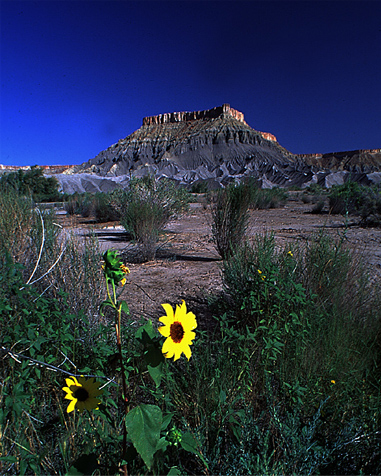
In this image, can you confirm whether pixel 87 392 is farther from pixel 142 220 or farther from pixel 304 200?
pixel 304 200

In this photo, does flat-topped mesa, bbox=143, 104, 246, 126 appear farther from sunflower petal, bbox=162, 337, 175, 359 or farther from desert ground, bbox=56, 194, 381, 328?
sunflower petal, bbox=162, 337, 175, 359

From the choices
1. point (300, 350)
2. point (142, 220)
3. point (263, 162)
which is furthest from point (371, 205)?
point (263, 162)

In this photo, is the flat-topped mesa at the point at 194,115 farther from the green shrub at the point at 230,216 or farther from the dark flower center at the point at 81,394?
the dark flower center at the point at 81,394

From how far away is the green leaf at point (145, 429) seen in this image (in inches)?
35.6

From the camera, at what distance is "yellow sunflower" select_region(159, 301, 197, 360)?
1050 mm

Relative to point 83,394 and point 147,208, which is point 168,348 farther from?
point 147,208

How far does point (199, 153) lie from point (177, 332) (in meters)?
72.3

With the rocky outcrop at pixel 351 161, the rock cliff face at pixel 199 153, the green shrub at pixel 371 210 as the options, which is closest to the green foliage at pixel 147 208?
the green shrub at pixel 371 210

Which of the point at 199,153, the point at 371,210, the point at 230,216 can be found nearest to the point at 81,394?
the point at 230,216

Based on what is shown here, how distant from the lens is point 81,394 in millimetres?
1142

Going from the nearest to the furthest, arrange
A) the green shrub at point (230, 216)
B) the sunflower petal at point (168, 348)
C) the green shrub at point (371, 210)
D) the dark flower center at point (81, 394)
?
the sunflower petal at point (168, 348) < the dark flower center at point (81, 394) < the green shrub at point (230, 216) < the green shrub at point (371, 210)

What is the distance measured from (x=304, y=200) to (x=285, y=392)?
68.8 ft

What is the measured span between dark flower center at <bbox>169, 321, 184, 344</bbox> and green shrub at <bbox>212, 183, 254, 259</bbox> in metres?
4.55

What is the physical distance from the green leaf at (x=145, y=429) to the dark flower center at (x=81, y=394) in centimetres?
27
